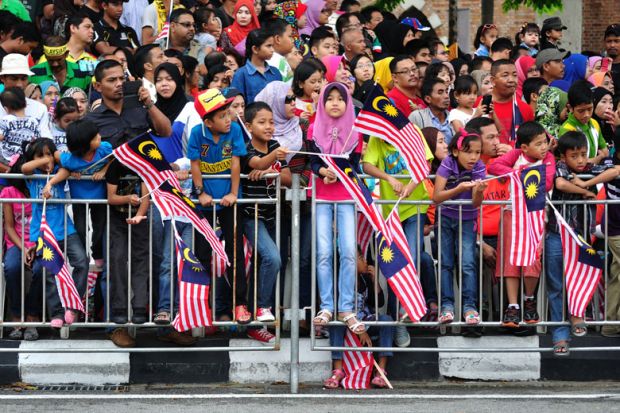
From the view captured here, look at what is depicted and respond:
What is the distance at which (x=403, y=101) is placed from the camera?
497 inches

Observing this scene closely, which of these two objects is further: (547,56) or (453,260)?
(547,56)

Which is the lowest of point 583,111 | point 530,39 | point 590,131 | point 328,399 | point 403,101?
point 328,399

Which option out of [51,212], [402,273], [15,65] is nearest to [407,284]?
[402,273]

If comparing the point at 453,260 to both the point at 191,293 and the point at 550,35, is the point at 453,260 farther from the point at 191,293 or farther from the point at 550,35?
the point at 550,35

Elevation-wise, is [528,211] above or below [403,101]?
below

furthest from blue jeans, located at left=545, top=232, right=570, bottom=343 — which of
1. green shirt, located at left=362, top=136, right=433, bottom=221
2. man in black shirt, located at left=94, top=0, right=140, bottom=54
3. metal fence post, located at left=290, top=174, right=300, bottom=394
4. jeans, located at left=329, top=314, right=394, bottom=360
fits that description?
man in black shirt, located at left=94, top=0, right=140, bottom=54

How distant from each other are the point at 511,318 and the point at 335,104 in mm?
2122

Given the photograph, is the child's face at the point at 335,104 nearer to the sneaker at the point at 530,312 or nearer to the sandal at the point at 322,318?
the sandal at the point at 322,318

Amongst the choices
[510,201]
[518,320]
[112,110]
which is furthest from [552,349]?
[112,110]

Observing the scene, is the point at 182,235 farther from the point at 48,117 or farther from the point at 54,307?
the point at 48,117

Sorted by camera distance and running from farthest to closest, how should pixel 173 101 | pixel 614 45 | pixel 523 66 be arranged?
pixel 614 45 < pixel 523 66 < pixel 173 101

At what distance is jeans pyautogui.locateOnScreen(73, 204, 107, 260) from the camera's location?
10398 millimetres

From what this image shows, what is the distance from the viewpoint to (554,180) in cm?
1048

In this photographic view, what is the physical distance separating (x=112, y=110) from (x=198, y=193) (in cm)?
132
